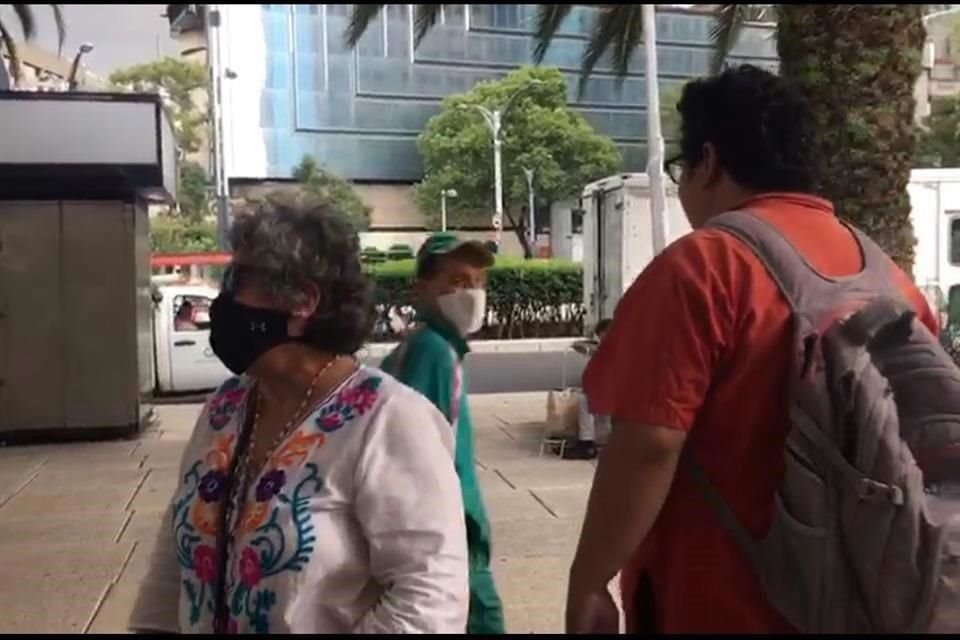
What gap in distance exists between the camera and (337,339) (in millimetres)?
2270

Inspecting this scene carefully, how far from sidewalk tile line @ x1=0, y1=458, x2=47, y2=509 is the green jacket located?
552cm

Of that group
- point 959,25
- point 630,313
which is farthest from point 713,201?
point 959,25

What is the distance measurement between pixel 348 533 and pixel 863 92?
6195 millimetres

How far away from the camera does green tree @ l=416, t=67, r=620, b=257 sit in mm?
51656

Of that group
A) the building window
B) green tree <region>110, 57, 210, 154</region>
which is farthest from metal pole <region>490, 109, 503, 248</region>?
the building window

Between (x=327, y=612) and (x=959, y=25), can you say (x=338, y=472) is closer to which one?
(x=327, y=612)

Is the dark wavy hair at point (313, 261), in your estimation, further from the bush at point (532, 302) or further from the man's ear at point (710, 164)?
the bush at point (532, 302)

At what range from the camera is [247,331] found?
2207 mm

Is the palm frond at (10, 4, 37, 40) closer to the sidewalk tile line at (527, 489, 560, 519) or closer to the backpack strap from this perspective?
the sidewalk tile line at (527, 489, 560, 519)

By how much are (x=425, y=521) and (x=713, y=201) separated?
799mm

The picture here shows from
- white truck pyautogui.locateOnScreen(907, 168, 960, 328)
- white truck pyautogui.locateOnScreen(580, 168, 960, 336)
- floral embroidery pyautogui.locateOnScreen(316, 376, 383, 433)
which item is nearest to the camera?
floral embroidery pyautogui.locateOnScreen(316, 376, 383, 433)

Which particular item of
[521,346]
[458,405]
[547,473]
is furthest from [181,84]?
[458,405]

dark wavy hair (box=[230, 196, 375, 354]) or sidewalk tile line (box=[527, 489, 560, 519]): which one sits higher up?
dark wavy hair (box=[230, 196, 375, 354])

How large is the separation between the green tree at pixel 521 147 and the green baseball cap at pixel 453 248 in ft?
150
